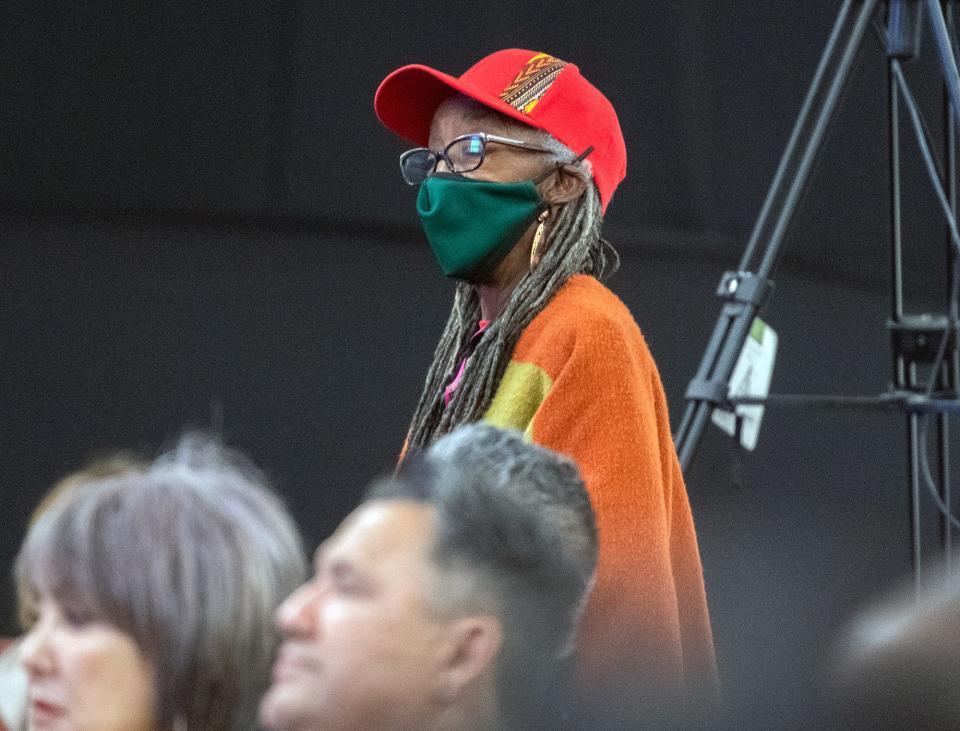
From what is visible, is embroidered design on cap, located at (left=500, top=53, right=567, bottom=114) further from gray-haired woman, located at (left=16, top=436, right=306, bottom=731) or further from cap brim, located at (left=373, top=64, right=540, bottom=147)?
gray-haired woman, located at (left=16, top=436, right=306, bottom=731)

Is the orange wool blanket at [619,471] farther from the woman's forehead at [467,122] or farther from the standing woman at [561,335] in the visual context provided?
the woman's forehead at [467,122]

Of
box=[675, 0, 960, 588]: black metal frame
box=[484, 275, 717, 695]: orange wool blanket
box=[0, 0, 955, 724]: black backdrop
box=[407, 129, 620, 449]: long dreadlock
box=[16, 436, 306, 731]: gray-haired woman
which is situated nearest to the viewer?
box=[16, 436, 306, 731]: gray-haired woman

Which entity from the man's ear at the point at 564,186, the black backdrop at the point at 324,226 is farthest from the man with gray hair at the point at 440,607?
the black backdrop at the point at 324,226

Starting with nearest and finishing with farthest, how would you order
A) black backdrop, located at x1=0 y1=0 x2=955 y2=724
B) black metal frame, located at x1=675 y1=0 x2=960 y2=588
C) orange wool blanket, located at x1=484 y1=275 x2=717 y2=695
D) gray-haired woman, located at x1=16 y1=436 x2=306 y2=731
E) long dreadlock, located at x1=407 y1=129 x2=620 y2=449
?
gray-haired woman, located at x1=16 y1=436 x2=306 y2=731, orange wool blanket, located at x1=484 y1=275 x2=717 y2=695, long dreadlock, located at x1=407 y1=129 x2=620 y2=449, black metal frame, located at x1=675 y1=0 x2=960 y2=588, black backdrop, located at x1=0 y1=0 x2=955 y2=724

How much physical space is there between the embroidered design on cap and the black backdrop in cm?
74

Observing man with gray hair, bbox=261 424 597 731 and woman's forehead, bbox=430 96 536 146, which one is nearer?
man with gray hair, bbox=261 424 597 731

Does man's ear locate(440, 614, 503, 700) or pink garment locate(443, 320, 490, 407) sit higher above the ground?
pink garment locate(443, 320, 490, 407)

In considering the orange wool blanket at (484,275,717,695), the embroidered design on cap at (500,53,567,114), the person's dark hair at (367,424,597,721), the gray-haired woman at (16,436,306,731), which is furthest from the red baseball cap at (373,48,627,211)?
the gray-haired woman at (16,436,306,731)

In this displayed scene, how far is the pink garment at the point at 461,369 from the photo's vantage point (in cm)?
166

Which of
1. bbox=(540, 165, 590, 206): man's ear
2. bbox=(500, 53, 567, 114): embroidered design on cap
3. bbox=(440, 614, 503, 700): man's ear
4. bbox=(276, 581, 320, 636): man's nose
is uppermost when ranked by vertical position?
bbox=(500, 53, 567, 114): embroidered design on cap

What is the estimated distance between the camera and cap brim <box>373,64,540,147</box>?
64.6 inches

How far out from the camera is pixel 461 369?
169cm

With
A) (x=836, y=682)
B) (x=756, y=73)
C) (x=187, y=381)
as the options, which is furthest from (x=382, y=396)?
(x=836, y=682)

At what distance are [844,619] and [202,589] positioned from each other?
5.92 ft
